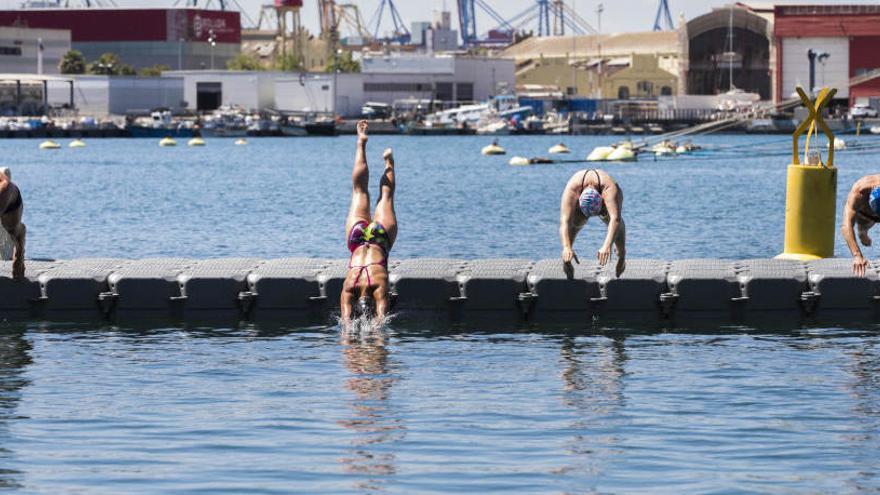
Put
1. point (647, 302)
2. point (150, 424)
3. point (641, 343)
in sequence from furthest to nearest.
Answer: point (647, 302)
point (641, 343)
point (150, 424)

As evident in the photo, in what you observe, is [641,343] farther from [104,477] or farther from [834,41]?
[834,41]

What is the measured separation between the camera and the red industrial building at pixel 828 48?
19600 cm

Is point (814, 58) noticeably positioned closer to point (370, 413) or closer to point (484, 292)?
point (484, 292)

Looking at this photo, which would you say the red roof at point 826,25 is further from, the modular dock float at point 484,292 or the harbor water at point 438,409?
the harbor water at point 438,409

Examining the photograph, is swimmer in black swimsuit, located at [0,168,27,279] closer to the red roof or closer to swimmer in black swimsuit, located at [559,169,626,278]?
swimmer in black swimsuit, located at [559,169,626,278]

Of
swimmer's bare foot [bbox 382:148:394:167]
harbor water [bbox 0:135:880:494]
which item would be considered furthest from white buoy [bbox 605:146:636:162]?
swimmer's bare foot [bbox 382:148:394:167]

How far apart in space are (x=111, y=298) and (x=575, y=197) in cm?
951

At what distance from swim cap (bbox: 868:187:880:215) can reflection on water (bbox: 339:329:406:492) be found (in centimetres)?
805

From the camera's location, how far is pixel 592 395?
2359 cm

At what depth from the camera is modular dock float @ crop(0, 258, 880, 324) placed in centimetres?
3048

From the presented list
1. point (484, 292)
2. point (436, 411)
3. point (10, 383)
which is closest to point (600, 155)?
point (484, 292)

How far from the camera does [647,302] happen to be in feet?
100.0

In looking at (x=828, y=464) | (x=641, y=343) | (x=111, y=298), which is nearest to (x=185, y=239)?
(x=111, y=298)

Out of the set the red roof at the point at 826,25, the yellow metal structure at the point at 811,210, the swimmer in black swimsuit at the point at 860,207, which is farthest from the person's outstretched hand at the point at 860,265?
the red roof at the point at 826,25
